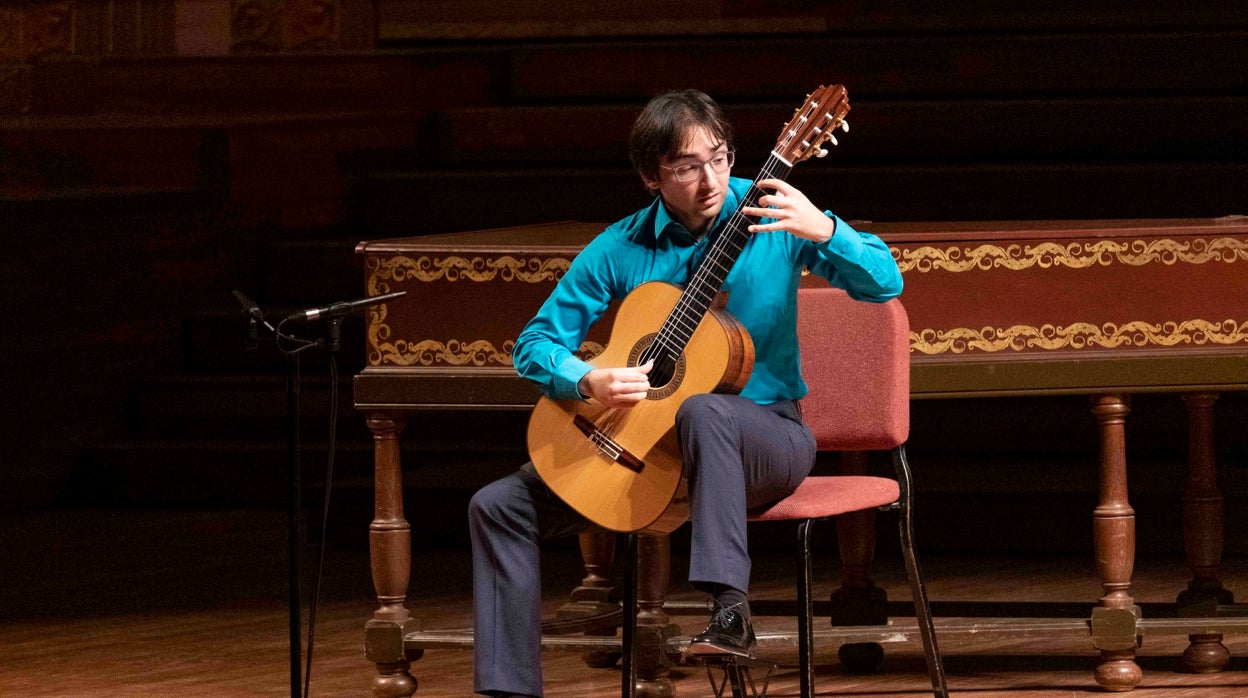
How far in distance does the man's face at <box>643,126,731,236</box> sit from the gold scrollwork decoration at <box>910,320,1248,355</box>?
84 cm

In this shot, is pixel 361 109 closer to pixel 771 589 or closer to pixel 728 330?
pixel 771 589

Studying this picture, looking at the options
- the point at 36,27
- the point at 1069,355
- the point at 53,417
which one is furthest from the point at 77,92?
the point at 1069,355

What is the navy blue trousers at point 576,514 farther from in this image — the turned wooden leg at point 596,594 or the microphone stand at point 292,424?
the turned wooden leg at point 596,594

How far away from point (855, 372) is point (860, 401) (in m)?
0.05

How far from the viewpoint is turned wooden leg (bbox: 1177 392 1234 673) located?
4.34m

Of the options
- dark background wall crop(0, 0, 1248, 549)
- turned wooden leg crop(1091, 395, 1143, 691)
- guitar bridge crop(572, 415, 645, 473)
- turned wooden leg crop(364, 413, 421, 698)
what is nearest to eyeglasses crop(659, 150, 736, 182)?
guitar bridge crop(572, 415, 645, 473)

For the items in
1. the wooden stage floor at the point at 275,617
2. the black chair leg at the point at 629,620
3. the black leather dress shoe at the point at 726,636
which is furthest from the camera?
the wooden stage floor at the point at 275,617

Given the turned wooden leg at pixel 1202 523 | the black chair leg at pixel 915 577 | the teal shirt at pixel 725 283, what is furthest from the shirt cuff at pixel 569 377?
the turned wooden leg at pixel 1202 523

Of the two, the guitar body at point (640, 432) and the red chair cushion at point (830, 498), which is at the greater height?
the guitar body at point (640, 432)

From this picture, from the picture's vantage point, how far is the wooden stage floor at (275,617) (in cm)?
428

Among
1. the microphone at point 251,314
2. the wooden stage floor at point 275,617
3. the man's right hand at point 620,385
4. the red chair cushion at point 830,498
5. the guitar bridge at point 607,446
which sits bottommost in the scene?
the wooden stage floor at point 275,617

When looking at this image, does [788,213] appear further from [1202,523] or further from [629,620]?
[1202,523]

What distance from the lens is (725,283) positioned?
3354mm

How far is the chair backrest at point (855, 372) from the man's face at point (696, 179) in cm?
42
